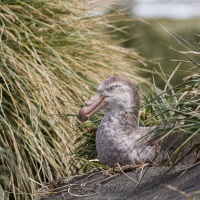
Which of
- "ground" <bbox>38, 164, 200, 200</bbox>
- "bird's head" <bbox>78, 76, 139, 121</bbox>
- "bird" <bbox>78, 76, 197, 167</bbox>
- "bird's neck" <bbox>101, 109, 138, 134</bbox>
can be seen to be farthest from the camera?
"bird's head" <bbox>78, 76, 139, 121</bbox>

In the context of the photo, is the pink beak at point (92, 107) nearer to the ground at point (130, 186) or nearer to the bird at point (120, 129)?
the bird at point (120, 129)

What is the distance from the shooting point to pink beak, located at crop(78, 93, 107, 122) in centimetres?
489

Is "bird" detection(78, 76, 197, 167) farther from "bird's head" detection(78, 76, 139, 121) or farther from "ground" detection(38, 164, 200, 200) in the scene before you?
"ground" detection(38, 164, 200, 200)

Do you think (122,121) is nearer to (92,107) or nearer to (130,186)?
(92,107)

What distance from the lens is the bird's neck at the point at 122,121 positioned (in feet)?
15.8

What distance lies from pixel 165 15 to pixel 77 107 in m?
10.2

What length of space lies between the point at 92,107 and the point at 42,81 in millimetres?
1002

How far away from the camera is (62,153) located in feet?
18.5

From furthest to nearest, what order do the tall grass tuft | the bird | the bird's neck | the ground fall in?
1. the tall grass tuft
2. the bird's neck
3. the bird
4. the ground

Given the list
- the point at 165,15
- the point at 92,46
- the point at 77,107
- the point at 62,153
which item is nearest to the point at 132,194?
the point at 62,153

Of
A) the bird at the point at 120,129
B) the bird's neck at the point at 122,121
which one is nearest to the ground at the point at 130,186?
the bird at the point at 120,129

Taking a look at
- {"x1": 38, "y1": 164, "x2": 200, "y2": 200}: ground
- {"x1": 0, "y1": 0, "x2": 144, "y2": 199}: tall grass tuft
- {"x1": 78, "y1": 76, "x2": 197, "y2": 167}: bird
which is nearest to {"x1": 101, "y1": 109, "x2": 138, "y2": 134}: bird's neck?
{"x1": 78, "y1": 76, "x2": 197, "y2": 167}: bird

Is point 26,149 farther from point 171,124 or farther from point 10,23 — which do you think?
point 171,124

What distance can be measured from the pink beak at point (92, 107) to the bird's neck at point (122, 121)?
0.22 ft
